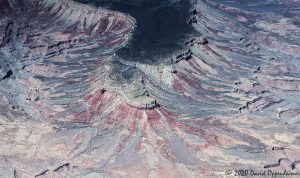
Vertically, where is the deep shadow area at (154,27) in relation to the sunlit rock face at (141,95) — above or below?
above

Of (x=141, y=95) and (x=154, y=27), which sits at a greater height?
(x=154, y=27)

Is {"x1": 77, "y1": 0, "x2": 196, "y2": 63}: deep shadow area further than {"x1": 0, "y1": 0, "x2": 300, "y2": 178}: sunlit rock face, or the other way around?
{"x1": 77, "y1": 0, "x2": 196, "y2": 63}: deep shadow area

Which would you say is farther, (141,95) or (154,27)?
(154,27)

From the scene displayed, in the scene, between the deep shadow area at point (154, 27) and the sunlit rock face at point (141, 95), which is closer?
the sunlit rock face at point (141, 95)

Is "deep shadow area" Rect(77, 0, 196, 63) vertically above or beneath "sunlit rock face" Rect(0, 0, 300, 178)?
above
